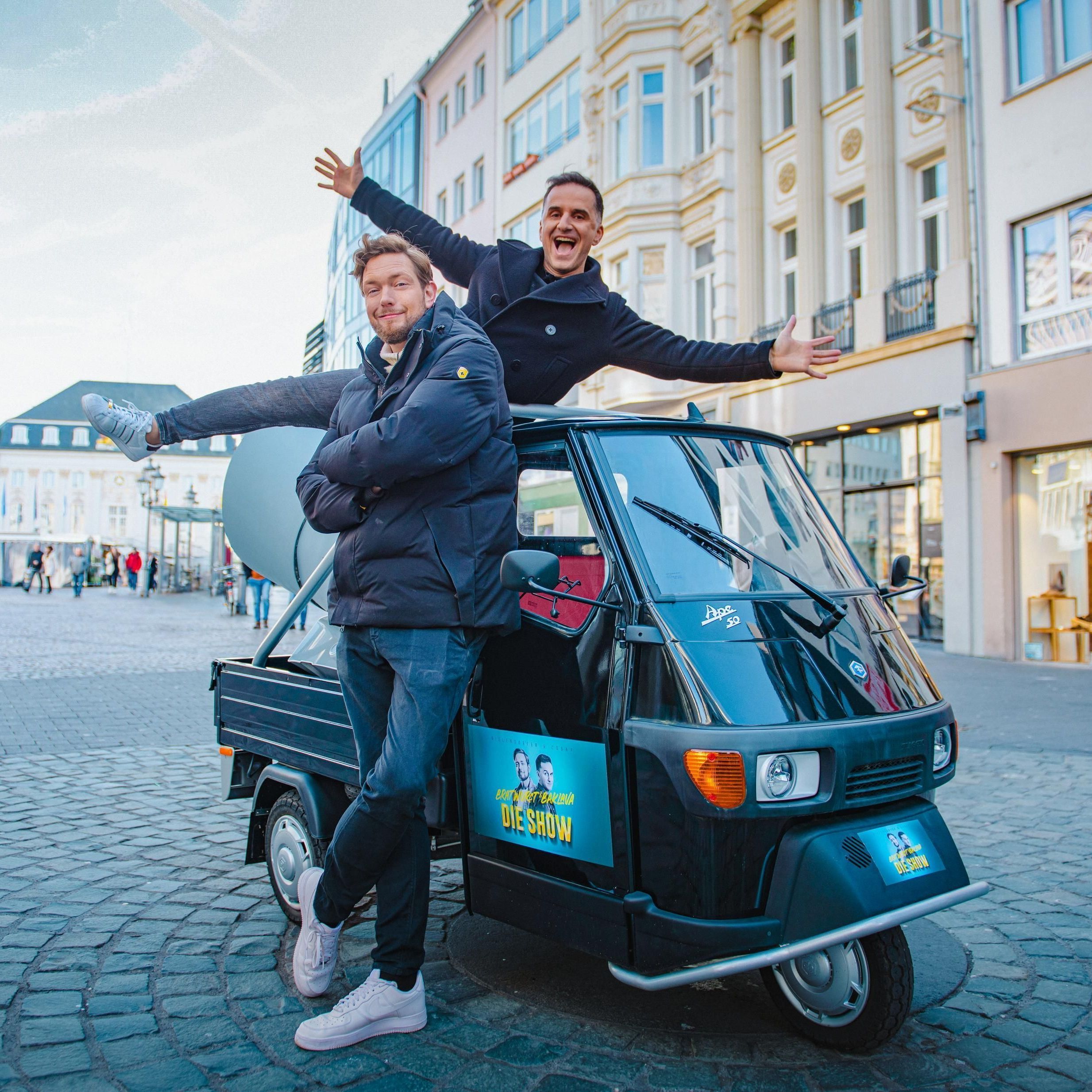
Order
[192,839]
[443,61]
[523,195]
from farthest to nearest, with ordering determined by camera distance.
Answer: [443,61] < [523,195] < [192,839]

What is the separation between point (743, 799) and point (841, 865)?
0.98 feet

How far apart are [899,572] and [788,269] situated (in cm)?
1845

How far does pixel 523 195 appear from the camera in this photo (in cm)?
2919

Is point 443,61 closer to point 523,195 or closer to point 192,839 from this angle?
point 523,195

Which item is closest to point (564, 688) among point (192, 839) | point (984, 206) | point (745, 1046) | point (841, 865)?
point (841, 865)

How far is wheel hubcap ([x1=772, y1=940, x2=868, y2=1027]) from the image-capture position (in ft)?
9.44

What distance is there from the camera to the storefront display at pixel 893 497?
1720 cm

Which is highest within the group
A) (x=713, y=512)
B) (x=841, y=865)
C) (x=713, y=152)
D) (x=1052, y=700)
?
(x=713, y=152)

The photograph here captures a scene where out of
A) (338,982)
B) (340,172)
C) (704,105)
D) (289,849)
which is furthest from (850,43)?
(338,982)

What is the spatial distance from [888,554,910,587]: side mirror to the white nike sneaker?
8.86 feet

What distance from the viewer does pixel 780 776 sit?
8.81ft

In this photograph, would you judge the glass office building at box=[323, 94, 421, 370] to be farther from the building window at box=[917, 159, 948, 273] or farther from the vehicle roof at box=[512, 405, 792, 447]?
the vehicle roof at box=[512, 405, 792, 447]

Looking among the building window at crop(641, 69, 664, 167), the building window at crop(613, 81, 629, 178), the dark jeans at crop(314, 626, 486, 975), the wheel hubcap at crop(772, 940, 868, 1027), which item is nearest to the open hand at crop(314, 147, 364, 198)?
the dark jeans at crop(314, 626, 486, 975)

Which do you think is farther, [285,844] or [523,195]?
[523,195]
